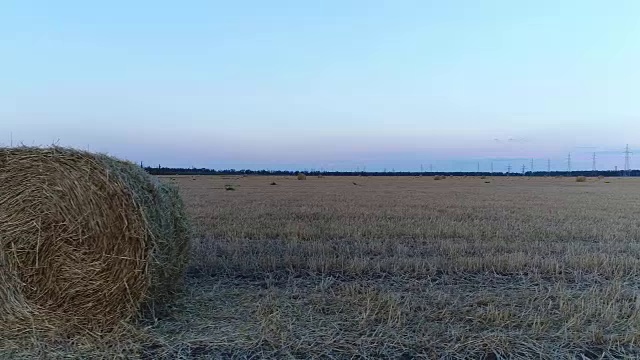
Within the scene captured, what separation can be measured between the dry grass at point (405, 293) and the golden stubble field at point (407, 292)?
0.7 inches

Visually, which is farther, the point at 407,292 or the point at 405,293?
the point at 407,292

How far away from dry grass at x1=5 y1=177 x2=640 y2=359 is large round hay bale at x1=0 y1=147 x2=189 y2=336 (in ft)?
2.06

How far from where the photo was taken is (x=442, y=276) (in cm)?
713

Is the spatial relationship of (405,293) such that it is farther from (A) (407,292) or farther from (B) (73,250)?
(B) (73,250)

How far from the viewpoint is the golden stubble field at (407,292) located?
450 centimetres

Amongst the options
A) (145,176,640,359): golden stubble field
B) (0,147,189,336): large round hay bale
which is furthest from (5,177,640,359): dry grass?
(0,147,189,336): large round hay bale

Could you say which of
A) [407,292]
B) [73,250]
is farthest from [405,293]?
[73,250]

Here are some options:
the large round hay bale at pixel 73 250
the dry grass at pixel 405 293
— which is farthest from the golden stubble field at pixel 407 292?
the large round hay bale at pixel 73 250

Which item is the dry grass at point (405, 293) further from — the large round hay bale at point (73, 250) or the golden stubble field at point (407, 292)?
the large round hay bale at point (73, 250)

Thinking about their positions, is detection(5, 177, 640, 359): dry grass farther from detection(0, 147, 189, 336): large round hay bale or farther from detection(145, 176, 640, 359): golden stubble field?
detection(0, 147, 189, 336): large round hay bale

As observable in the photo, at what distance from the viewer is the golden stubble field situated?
4504mm

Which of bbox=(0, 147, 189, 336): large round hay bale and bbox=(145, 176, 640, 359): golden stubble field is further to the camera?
bbox=(0, 147, 189, 336): large round hay bale

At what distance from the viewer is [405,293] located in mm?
6141

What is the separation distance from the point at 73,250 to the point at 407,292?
3.85 metres
